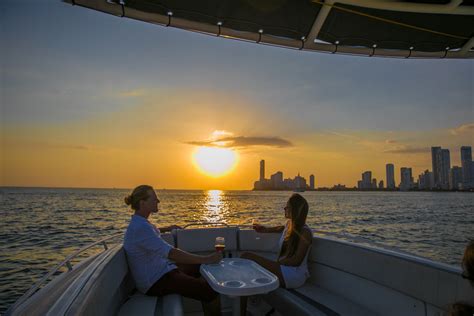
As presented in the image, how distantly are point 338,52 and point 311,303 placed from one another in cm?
253

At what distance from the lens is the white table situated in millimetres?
2408

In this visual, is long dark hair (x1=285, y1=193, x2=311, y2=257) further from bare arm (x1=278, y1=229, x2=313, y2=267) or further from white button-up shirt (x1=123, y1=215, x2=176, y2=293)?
white button-up shirt (x1=123, y1=215, x2=176, y2=293)

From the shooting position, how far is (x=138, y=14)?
104 inches

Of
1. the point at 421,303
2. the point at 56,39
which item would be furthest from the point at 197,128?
the point at 421,303

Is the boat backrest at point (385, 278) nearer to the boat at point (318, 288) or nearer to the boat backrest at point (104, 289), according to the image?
the boat at point (318, 288)

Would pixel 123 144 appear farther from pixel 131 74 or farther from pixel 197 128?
pixel 131 74

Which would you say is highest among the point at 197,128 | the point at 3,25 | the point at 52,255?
the point at 197,128

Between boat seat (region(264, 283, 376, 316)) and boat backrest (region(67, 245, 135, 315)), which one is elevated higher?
boat backrest (region(67, 245, 135, 315))

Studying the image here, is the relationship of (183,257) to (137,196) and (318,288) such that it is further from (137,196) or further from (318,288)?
(318,288)

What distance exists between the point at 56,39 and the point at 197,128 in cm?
700

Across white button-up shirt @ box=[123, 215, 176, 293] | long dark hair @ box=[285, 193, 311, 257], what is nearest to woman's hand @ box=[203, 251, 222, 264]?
white button-up shirt @ box=[123, 215, 176, 293]

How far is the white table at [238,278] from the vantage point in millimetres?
2408

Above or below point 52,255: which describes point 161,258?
above

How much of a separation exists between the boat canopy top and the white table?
6.96 ft
